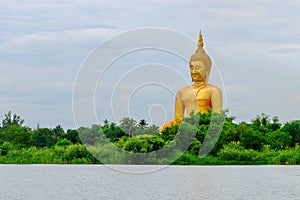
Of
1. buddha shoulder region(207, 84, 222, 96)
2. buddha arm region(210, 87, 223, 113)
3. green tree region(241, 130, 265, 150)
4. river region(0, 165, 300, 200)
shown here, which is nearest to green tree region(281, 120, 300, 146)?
green tree region(241, 130, 265, 150)

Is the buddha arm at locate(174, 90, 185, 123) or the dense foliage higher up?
the buddha arm at locate(174, 90, 185, 123)

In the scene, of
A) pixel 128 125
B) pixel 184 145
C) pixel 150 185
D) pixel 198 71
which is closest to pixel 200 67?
pixel 198 71

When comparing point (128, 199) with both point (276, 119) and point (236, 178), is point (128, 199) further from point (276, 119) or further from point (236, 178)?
point (276, 119)

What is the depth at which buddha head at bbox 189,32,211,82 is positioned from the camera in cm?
3572

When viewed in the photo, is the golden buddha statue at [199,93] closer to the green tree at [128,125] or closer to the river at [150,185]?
the green tree at [128,125]

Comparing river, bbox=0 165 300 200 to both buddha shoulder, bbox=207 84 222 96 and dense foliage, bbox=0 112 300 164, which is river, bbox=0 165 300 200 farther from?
buddha shoulder, bbox=207 84 222 96

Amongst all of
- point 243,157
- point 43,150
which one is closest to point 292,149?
point 243,157

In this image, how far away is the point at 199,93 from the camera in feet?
117

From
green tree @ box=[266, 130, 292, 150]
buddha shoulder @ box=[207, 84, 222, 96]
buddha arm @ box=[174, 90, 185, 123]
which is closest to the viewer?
green tree @ box=[266, 130, 292, 150]

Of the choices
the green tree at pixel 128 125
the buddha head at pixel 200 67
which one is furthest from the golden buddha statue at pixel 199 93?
the green tree at pixel 128 125

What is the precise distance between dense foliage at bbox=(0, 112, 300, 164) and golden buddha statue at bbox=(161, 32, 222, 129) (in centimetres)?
139

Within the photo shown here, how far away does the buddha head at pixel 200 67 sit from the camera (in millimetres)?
35719

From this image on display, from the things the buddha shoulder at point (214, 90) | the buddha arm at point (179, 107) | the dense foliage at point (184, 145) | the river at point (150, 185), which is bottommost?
the river at point (150, 185)

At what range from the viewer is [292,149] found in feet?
102
